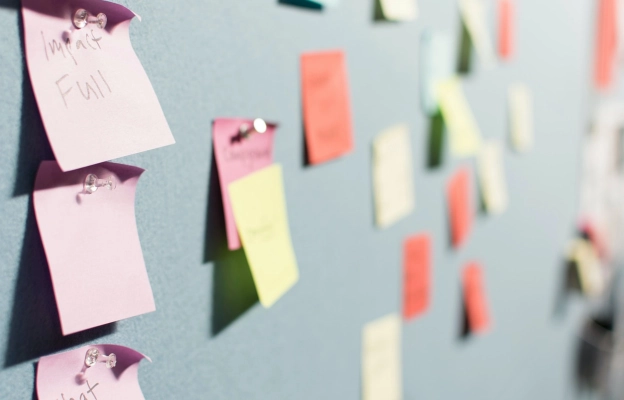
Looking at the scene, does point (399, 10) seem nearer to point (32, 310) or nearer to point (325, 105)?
point (325, 105)

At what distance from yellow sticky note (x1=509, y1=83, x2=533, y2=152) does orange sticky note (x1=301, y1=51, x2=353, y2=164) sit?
403 mm

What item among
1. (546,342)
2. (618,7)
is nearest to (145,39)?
(546,342)

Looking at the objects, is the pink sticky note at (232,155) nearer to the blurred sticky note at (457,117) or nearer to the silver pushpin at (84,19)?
the silver pushpin at (84,19)

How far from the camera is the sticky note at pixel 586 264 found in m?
1.03

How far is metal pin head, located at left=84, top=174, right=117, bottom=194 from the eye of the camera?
324 mm

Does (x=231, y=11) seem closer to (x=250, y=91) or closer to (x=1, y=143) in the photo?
(x=250, y=91)

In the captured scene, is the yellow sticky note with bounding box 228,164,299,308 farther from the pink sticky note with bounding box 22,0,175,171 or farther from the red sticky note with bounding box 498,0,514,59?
the red sticky note with bounding box 498,0,514,59

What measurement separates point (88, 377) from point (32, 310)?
0.06 m

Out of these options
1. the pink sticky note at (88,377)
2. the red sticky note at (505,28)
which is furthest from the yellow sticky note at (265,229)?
the red sticky note at (505,28)

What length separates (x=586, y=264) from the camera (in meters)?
1.04

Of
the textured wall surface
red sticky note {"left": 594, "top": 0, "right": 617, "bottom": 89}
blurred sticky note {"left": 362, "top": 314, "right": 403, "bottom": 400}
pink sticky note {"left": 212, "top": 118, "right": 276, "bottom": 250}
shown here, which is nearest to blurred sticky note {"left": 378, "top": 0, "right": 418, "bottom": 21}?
the textured wall surface

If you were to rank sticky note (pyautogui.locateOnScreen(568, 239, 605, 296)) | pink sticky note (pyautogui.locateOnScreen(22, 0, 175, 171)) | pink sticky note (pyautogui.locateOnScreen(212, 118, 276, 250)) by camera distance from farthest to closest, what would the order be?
sticky note (pyautogui.locateOnScreen(568, 239, 605, 296)), pink sticky note (pyautogui.locateOnScreen(212, 118, 276, 250)), pink sticky note (pyautogui.locateOnScreen(22, 0, 175, 171))

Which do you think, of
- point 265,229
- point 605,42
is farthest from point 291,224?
point 605,42

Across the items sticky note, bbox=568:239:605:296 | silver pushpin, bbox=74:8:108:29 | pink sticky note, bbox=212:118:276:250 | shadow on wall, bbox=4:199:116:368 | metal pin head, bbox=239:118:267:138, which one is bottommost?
sticky note, bbox=568:239:605:296
